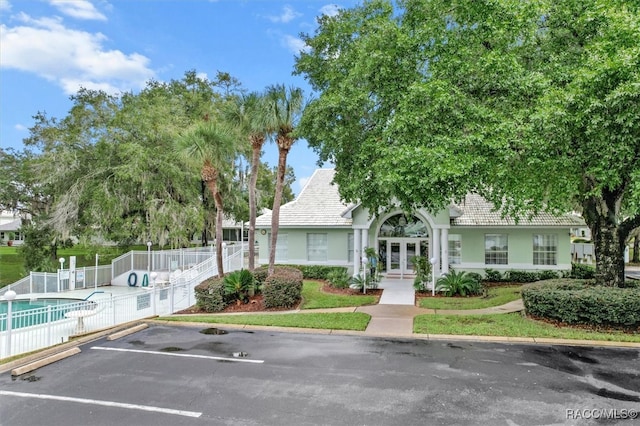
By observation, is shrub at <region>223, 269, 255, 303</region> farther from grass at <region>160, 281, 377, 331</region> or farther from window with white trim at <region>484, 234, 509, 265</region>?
window with white trim at <region>484, 234, 509, 265</region>

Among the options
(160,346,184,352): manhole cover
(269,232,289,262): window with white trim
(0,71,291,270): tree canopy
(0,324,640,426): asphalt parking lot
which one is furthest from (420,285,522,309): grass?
(0,71,291,270): tree canopy

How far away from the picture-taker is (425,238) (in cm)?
2066

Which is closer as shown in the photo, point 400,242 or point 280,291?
point 280,291

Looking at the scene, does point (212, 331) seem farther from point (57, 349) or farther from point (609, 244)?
point (609, 244)

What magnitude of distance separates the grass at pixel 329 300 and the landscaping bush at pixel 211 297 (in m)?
3.07

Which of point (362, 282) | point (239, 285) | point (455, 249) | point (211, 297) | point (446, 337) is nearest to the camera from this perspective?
point (446, 337)

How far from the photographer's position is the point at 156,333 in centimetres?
1117

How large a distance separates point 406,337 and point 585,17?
10.1m

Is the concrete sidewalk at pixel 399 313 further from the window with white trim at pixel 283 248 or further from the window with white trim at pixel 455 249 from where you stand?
the window with white trim at pixel 283 248

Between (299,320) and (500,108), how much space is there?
8922 mm

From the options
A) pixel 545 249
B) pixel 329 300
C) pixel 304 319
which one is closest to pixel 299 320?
pixel 304 319

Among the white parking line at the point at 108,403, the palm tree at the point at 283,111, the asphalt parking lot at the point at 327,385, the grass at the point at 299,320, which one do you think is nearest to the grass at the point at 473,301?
the grass at the point at 299,320

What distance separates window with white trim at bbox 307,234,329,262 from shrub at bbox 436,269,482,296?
711cm

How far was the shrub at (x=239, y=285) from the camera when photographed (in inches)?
583
